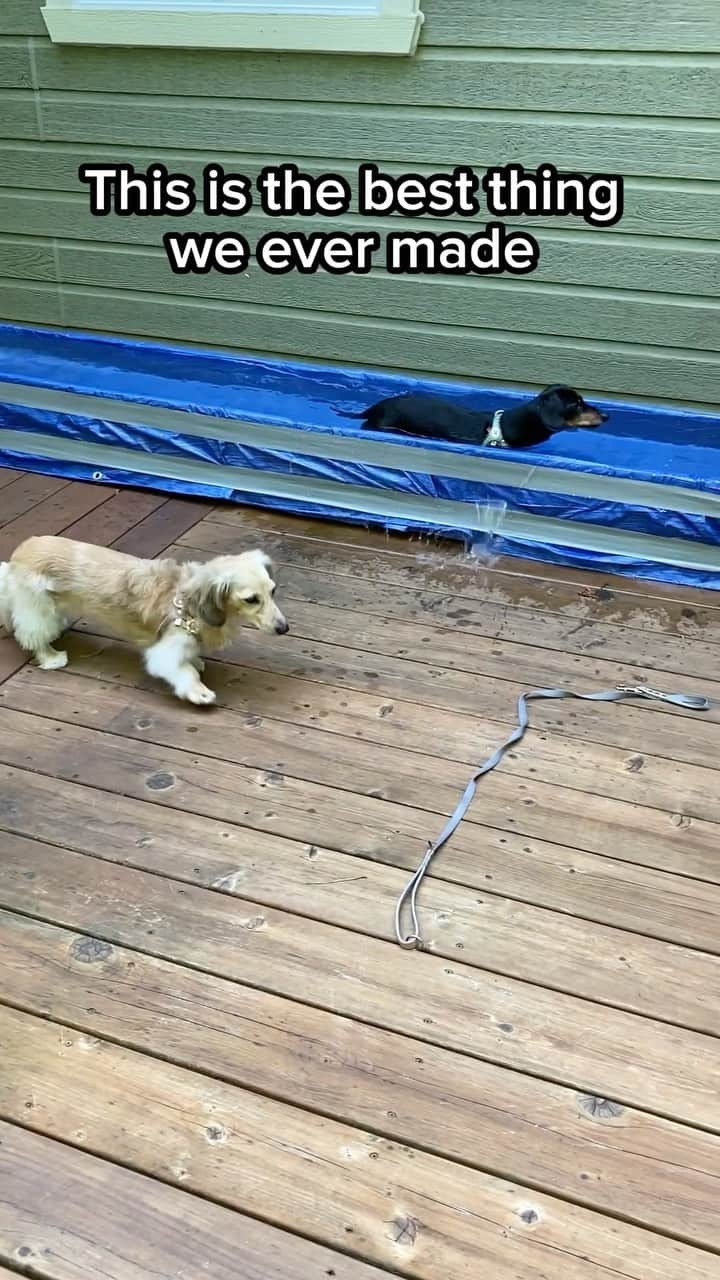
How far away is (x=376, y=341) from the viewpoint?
13.2 ft

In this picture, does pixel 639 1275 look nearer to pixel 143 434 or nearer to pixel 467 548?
pixel 467 548

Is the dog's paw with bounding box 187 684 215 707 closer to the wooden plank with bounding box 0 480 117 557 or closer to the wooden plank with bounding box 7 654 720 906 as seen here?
the wooden plank with bounding box 7 654 720 906

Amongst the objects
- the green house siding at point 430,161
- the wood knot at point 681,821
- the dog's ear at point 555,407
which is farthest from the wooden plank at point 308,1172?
the green house siding at point 430,161

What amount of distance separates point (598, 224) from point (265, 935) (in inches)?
107

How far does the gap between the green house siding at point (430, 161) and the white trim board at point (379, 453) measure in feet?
2.53

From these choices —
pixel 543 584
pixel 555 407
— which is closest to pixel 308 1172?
pixel 543 584

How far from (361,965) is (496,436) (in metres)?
2.00

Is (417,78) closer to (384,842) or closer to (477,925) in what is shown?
(384,842)

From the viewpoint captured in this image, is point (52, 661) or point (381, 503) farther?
point (381, 503)

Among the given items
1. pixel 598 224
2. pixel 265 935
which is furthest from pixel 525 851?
pixel 598 224

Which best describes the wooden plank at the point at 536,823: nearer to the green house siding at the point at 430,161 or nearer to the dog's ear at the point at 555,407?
the dog's ear at the point at 555,407

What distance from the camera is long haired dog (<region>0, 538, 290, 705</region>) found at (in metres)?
2.46

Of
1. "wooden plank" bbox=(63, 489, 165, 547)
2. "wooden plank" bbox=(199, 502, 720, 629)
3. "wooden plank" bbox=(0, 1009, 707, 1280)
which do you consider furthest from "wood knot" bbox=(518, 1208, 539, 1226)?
"wooden plank" bbox=(63, 489, 165, 547)

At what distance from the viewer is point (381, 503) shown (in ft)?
11.1
